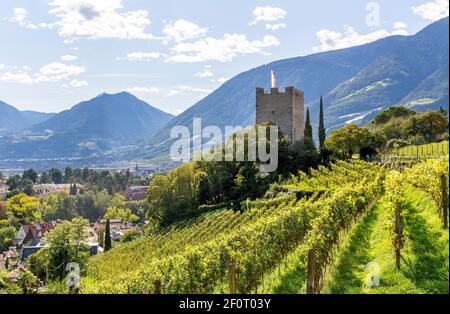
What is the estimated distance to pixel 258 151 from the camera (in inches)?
1324

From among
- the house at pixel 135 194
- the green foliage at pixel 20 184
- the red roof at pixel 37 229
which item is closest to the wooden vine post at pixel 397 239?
the red roof at pixel 37 229

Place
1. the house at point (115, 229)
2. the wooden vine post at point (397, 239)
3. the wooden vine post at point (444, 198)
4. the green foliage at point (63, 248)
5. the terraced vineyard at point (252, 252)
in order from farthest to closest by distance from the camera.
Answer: the house at point (115, 229)
the green foliage at point (63, 248)
the terraced vineyard at point (252, 252)
the wooden vine post at point (444, 198)
the wooden vine post at point (397, 239)

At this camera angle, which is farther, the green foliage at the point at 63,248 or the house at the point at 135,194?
the house at the point at 135,194

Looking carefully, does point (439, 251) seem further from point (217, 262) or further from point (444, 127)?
point (444, 127)

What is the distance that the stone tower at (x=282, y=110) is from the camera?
39.3 meters

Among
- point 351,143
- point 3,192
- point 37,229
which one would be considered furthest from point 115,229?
point 3,192

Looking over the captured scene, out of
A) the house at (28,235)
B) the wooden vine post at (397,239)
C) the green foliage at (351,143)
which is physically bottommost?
the house at (28,235)

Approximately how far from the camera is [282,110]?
39.8 metres

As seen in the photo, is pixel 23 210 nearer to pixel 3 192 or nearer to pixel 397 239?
pixel 3 192

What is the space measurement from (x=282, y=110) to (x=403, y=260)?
30170 millimetres

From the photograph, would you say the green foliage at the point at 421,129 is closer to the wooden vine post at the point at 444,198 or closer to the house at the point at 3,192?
the wooden vine post at the point at 444,198

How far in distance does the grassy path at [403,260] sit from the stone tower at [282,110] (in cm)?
→ 2548

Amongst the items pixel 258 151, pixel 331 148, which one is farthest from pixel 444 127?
pixel 258 151
